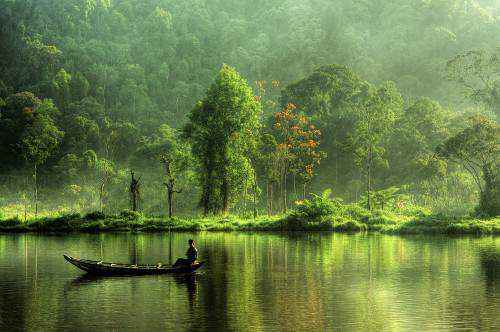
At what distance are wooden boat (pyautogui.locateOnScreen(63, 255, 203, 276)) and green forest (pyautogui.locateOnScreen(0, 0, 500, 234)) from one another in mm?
36575

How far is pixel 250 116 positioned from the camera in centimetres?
9362

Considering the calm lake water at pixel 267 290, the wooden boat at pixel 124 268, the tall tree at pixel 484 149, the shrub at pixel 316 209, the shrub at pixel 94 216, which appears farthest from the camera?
the shrub at pixel 94 216

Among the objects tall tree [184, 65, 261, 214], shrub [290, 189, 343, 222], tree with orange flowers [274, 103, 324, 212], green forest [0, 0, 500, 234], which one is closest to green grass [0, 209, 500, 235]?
shrub [290, 189, 343, 222]

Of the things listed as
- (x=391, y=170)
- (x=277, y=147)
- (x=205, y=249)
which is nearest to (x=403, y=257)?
(x=205, y=249)

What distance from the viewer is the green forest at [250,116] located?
282 feet

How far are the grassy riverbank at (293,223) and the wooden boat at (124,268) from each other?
121 ft

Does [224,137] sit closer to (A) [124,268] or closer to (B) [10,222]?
(B) [10,222]

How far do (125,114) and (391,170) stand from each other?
235ft

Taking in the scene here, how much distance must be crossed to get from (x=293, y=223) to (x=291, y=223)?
0.24 metres

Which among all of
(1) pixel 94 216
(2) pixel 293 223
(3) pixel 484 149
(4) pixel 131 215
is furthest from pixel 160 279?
(3) pixel 484 149

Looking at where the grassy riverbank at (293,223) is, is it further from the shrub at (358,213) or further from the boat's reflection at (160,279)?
the boat's reflection at (160,279)

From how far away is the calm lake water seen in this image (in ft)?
96.5

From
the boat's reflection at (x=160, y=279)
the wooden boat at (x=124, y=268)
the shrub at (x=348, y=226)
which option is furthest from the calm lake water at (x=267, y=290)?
the shrub at (x=348, y=226)

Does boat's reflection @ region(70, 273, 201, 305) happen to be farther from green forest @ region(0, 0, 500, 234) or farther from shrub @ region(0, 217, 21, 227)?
shrub @ region(0, 217, 21, 227)
